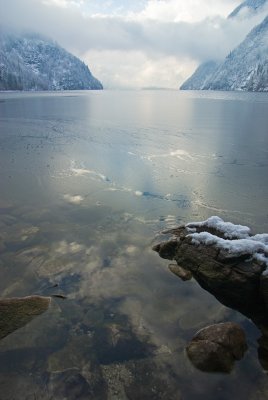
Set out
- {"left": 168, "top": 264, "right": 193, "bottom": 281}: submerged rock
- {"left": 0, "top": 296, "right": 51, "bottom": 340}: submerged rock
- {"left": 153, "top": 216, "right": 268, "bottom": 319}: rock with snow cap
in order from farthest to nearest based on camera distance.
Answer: {"left": 168, "top": 264, "right": 193, "bottom": 281}: submerged rock
{"left": 153, "top": 216, "right": 268, "bottom": 319}: rock with snow cap
{"left": 0, "top": 296, "right": 51, "bottom": 340}: submerged rock

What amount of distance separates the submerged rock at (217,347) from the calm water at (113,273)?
0.72ft

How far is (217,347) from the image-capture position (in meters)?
9.13

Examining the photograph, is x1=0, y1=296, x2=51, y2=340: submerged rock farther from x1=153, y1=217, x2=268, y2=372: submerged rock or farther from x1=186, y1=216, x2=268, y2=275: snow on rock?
x1=186, y1=216, x2=268, y2=275: snow on rock

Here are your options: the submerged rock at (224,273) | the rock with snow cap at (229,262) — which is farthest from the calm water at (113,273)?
the rock with snow cap at (229,262)

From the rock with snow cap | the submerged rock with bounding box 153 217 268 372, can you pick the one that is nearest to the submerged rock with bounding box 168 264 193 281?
the submerged rock with bounding box 153 217 268 372

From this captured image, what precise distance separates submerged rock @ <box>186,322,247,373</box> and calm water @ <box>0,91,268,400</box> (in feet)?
0.72

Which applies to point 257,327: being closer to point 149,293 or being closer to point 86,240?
point 149,293

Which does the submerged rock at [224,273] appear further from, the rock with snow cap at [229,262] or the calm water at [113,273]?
the calm water at [113,273]

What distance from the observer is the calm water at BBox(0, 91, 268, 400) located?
874 cm

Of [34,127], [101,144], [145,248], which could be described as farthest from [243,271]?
[34,127]

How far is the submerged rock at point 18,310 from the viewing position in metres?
10.3

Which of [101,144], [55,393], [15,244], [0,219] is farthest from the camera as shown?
[101,144]

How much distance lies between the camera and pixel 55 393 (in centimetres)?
827

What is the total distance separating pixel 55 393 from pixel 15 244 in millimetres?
8296
